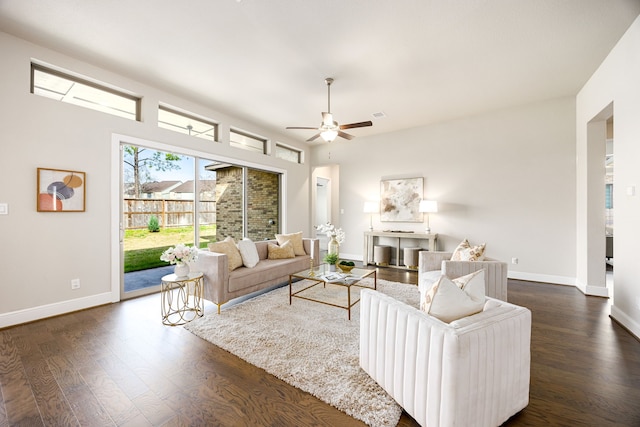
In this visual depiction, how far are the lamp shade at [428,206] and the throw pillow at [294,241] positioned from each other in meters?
2.55

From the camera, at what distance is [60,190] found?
10.5ft

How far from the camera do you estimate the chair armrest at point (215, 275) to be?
3.26 metres

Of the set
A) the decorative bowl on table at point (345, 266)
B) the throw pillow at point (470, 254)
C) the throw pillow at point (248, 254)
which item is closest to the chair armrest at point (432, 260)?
the throw pillow at point (470, 254)

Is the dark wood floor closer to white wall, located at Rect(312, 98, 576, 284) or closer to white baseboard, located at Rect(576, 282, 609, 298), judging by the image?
white baseboard, located at Rect(576, 282, 609, 298)

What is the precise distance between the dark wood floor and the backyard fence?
1.47 metres

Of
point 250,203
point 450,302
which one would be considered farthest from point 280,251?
point 450,302

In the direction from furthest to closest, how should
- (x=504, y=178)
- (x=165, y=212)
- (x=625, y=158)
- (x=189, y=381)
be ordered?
(x=504, y=178)
(x=165, y=212)
(x=625, y=158)
(x=189, y=381)

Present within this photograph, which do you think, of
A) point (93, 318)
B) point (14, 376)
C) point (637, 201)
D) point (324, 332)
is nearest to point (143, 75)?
point (93, 318)

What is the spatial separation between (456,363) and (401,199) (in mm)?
5009

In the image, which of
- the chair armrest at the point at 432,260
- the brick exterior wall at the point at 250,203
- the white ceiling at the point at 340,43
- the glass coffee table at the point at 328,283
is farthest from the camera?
the brick exterior wall at the point at 250,203

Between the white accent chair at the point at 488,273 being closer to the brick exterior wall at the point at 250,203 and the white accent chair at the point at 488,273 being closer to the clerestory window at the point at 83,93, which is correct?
the brick exterior wall at the point at 250,203

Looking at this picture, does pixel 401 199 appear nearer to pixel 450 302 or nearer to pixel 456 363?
pixel 450 302

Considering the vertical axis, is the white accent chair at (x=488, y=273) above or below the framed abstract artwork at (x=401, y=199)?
below

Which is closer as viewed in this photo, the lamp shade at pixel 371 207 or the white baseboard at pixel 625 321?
the white baseboard at pixel 625 321
